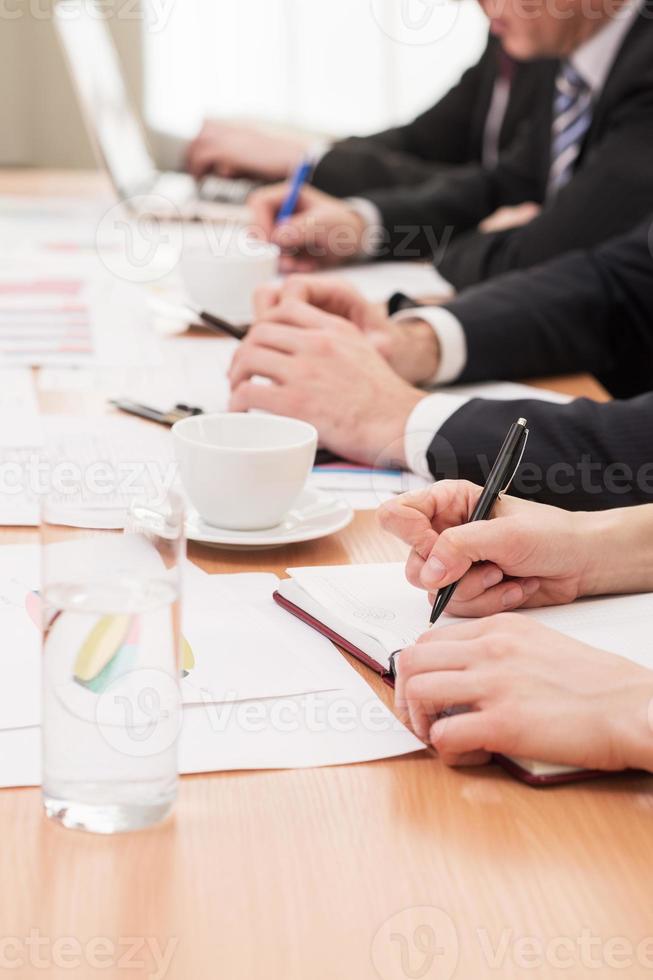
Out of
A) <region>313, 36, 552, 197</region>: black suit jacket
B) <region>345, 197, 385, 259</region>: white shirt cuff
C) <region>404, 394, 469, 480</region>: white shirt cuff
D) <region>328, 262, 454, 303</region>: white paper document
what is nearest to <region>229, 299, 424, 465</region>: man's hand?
<region>404, 394, 469, 480</region>: white shirt cuff

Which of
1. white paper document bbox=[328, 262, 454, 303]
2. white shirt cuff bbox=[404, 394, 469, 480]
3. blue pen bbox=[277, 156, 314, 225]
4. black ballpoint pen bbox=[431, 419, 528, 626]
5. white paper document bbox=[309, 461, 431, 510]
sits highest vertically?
black ballpoint pen bbox=[431, 419, 528, 626]

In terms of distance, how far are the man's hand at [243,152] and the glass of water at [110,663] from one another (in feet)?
7.35

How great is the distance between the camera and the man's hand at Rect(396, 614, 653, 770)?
555 millimetres

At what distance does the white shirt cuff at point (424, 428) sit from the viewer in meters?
0.99

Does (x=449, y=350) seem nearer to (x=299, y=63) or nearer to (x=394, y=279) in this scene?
(x=394, y=279)

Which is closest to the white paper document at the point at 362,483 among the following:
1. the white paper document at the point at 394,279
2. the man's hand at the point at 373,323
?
the man's hand at the point at 373,323

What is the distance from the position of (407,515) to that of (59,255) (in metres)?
1.44

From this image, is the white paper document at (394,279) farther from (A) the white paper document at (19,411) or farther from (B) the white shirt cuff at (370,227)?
(A) the white paper document at (19,411)

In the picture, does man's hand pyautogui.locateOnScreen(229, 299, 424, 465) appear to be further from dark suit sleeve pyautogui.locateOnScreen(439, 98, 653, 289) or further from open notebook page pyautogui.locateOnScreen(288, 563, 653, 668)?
dark suit sleeve pyautogui.locateOnScreen(439, 98, 653, 289)

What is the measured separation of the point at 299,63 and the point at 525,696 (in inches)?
159

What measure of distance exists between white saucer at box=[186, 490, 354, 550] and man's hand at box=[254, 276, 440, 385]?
14.2 inches

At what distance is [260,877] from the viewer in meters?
0.48

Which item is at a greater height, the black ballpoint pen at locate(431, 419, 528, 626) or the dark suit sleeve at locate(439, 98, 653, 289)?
the black ballpoint pen at locate(431, 419, 528, 626)

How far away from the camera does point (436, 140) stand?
2896mm
